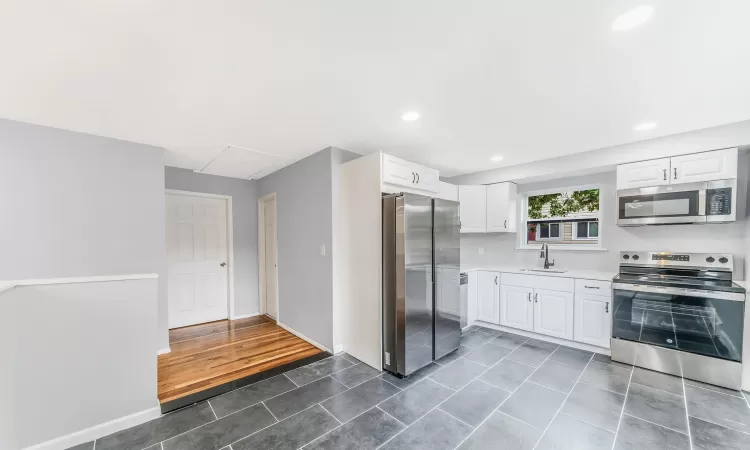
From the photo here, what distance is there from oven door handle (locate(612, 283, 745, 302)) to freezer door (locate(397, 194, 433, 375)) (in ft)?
6.69

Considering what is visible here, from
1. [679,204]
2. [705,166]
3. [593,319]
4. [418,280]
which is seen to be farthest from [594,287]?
[418,280]

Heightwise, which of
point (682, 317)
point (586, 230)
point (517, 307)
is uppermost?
point (586, 230)

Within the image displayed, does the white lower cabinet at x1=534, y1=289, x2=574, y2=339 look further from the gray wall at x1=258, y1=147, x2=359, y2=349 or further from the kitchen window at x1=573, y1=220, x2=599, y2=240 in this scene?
the gray wall at x1=258, y1=147, x2=359, y2=349

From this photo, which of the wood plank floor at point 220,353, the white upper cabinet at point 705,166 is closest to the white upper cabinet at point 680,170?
the white upper cabinet at point 705,166

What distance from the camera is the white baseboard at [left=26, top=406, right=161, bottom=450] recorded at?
180 centimetres

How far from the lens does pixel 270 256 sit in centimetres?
484

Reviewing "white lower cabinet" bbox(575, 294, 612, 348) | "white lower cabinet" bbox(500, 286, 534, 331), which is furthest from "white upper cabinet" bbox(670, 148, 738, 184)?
"white lower cabinet" bbox(500, 286, 534, 331)

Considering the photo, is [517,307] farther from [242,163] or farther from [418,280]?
[242,163]

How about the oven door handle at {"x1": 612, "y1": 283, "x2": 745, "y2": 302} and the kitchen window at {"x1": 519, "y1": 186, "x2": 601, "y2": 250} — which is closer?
the oven door handle at {"x1": 612, "y1": 283, "x2": 745, "y2": 302}

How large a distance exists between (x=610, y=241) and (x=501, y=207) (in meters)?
1.36

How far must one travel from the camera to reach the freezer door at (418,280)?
2.73 metres

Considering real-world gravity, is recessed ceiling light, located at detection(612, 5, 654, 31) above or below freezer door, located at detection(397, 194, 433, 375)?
above

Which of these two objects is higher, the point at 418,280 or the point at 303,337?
the point at 418,280

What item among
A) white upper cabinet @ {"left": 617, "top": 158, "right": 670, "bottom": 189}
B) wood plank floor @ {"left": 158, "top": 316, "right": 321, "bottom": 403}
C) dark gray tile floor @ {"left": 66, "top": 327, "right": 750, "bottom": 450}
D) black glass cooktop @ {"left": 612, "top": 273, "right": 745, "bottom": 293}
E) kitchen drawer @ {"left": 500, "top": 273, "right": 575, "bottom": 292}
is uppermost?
white upper cabinet @ {"left": 617, "top": 158, "right": 670, "bottom": 189}
